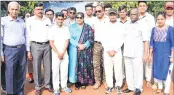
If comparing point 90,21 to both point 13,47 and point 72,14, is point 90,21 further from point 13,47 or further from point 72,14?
point 13,47

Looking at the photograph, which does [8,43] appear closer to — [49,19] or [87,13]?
[49,19]

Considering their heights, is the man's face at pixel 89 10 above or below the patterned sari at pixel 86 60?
above

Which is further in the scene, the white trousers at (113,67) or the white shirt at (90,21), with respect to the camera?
the white shirt at (90,21)

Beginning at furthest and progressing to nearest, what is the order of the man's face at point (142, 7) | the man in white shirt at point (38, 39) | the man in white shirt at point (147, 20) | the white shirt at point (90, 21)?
1. the white shirt at point (90, 21)
2. the man's face at point (142, 7)
3. the man in white shirt at point (147, 20)
4. the man in white shirt at point (38, 39)

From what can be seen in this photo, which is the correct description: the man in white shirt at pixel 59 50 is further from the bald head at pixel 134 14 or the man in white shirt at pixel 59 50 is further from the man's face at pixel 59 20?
the bald head at pixel 134 14

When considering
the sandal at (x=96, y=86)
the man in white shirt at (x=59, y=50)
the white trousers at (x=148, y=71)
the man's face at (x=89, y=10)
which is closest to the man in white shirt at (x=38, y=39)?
the man in white shirt at (x=59, y=50)

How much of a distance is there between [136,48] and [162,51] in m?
0.47

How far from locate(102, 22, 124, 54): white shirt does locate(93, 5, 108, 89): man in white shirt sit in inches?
5.6

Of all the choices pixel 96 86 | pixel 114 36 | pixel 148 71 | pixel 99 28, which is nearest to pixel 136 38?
pixel 114 36

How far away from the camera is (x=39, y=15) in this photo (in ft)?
19.0

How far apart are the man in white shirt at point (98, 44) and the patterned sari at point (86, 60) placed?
9cm

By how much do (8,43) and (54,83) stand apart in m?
1.19

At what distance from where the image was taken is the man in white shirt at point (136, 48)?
5.70 meters

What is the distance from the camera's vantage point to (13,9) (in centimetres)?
534
